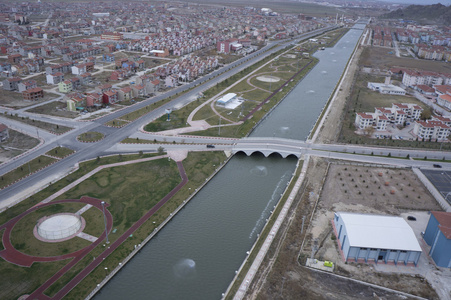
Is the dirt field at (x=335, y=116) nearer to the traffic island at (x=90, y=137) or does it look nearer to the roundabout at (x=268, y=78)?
the roundabout at (x=268, y=78)

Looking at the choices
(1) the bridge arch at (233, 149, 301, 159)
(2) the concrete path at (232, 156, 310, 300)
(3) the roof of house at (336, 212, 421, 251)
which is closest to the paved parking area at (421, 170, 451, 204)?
(3) the roof of house at (336, 212, 421, 251)

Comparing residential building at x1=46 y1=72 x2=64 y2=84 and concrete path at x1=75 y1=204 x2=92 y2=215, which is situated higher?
residential building at x1=46 y1=72 x2=64 y2=84

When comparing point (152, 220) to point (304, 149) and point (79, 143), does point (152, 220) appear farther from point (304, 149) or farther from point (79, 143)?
point (304, 149)

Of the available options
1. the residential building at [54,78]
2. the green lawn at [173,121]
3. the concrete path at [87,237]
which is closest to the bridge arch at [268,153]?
the green lawn at [173,121]

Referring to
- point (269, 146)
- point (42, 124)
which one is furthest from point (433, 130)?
point (42, 124)

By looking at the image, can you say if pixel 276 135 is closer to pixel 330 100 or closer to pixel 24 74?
pixel 330 100

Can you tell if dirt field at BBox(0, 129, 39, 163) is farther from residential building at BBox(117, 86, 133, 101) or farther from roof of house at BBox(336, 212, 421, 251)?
roof of house at BBox(336, 212, 421, 251)

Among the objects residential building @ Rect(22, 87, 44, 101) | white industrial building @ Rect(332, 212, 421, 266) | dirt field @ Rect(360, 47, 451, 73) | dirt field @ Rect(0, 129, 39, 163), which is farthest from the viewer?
dirt field @ Rect(360, 47, 451, 73)
